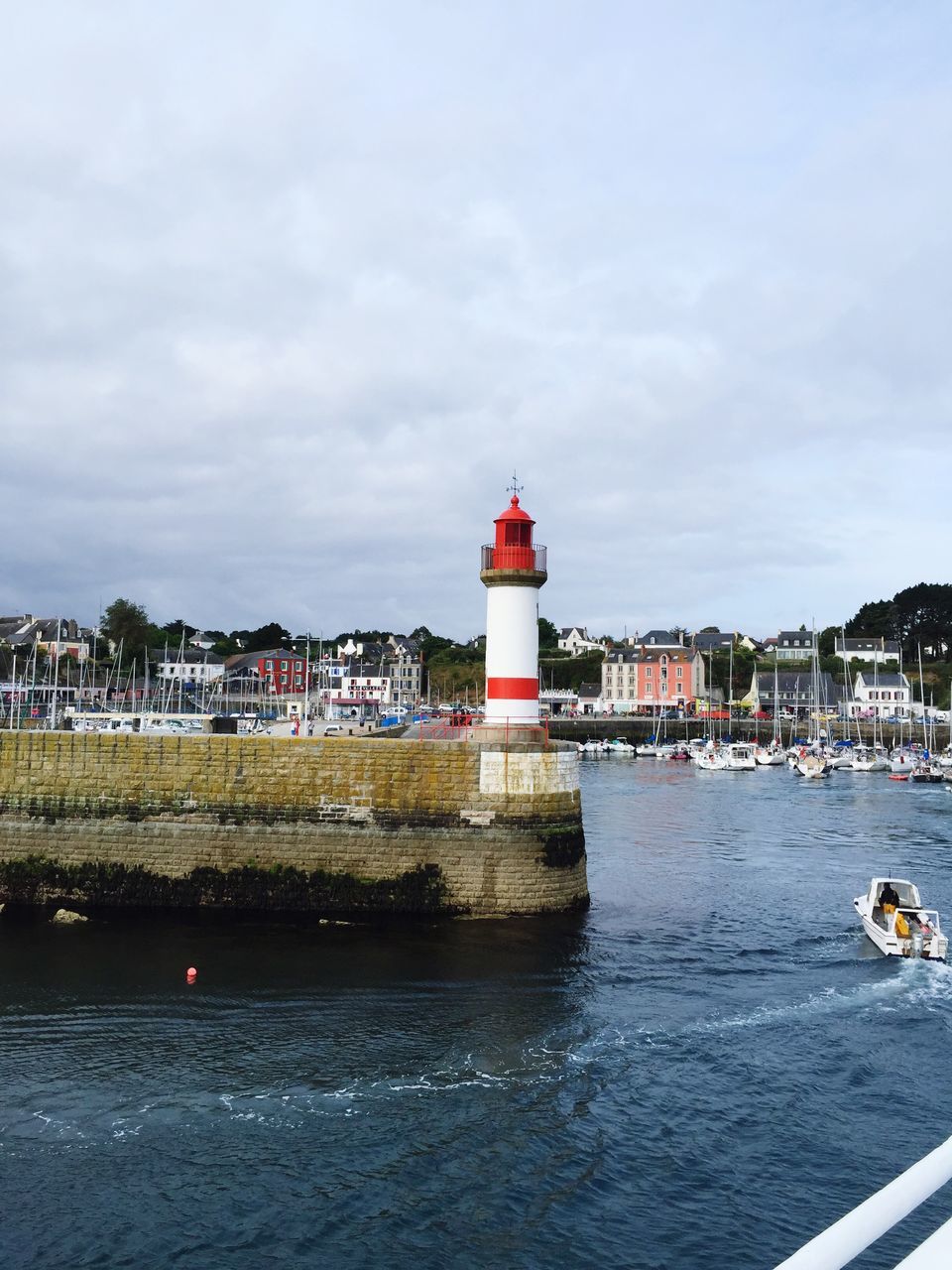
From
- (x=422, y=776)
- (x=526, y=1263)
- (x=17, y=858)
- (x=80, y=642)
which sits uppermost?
(x=80, y=642)

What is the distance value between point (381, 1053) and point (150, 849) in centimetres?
911

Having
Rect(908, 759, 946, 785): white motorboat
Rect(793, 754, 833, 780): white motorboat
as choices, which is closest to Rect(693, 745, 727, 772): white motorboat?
Rect(793, 754, 833, 780): white motorboat

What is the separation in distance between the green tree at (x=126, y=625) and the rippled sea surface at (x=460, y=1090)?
328ft

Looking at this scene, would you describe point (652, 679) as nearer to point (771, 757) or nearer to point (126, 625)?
point (771, 757)

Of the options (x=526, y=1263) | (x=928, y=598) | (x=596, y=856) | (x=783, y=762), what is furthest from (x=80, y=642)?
(x=526, y=1263)

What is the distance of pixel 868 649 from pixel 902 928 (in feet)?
353

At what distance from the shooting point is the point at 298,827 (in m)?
19.3

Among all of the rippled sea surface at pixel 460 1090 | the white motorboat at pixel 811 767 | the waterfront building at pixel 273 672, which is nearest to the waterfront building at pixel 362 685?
the waterfront building at pixel 273 672

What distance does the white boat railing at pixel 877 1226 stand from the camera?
185 centimetres

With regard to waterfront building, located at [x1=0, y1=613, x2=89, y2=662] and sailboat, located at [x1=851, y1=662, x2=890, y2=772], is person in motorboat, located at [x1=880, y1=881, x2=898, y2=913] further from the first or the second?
waterfront building, located at [x1=0, y1=613, x2=89, y2=662]

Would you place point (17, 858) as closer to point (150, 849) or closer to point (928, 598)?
point (150, 849)

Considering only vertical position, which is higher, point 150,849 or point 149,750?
point 149,750

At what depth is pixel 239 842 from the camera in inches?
765

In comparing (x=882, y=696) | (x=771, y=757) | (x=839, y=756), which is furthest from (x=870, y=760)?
(x=882, y=696)
